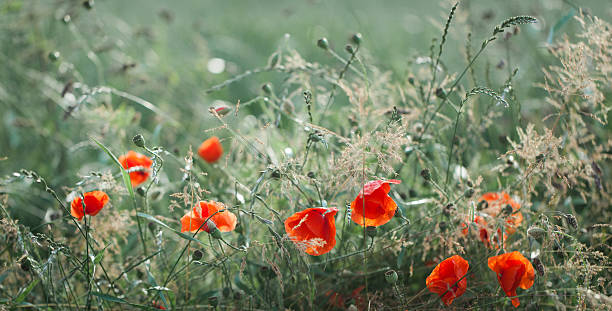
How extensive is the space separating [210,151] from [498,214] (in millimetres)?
725

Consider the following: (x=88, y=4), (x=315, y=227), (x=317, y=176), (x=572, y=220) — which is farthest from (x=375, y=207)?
(x=88, y=4)

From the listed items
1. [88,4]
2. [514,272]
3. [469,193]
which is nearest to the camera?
[514,272]

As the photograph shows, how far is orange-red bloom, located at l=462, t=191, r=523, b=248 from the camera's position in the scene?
1.00 meters

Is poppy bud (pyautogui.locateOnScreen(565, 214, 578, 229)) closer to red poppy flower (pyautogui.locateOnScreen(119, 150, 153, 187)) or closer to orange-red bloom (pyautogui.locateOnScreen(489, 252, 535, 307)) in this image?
orange-red bloom (pyautogui.locateOnScreen(489, 252, 535, 307))

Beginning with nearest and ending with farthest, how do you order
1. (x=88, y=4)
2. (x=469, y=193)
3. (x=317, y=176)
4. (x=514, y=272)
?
1. (x=514, y=272)
2. (x=469, y=193)
3. (x=317, y=176)
4. (x=88, y=4)

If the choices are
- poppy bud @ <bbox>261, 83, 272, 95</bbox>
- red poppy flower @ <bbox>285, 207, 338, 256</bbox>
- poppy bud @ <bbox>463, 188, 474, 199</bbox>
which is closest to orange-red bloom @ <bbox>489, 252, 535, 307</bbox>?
poppy bud @ <bbox>463, 188, 474, 199</bbox>

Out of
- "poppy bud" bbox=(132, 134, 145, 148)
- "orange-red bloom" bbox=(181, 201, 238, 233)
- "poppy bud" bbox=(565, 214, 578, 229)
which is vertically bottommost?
"poppy bud" bbox=(565, 214, 578, 229)

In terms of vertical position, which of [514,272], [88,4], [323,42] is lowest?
[514,272]

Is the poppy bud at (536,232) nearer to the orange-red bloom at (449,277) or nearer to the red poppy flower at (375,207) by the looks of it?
the orange-red bloom at (449,277)

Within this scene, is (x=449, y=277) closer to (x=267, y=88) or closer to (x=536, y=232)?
(x=536, y=232)

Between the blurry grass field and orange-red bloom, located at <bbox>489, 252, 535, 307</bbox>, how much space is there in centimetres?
3

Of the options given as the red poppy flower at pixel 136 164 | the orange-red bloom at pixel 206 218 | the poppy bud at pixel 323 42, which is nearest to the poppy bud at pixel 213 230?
the orange-red bloom at pixel 206 218

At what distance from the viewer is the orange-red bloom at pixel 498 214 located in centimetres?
100

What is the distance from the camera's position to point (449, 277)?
2.82ft
